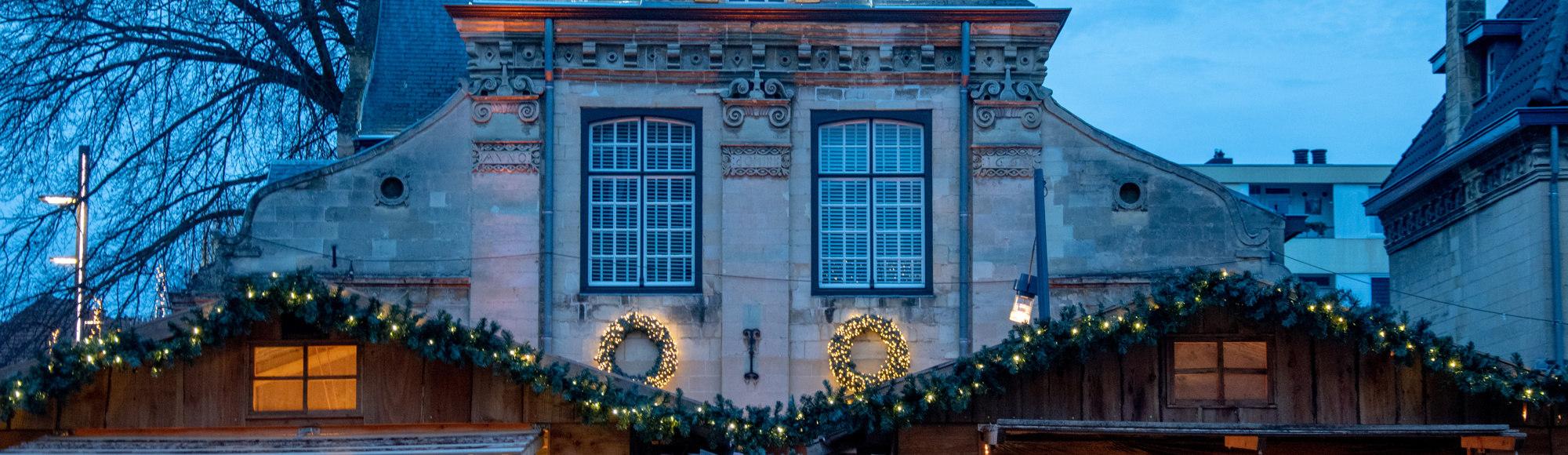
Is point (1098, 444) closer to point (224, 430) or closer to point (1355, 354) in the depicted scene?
point (1355, 354)

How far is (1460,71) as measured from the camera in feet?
75.3

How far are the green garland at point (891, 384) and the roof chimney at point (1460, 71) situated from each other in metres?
11.4

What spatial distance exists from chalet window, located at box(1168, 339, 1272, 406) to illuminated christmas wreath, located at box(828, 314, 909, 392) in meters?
6.69

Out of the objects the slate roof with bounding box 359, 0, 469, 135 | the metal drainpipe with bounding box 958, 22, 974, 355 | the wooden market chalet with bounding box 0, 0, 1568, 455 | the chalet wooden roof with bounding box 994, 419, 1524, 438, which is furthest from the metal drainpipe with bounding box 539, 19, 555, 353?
the chalet wooden roof with bounding box 994, 419, 1524, 438

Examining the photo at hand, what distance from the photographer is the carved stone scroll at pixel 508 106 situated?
1930cm

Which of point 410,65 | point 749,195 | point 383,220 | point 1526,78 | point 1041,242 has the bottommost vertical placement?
point 1041,242

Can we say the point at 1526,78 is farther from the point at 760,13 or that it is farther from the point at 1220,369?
the point at 1220,369

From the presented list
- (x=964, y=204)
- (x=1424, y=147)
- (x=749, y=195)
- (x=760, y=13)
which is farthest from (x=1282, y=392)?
(x=1424, y=147)

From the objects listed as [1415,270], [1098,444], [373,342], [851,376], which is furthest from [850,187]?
[1415,270]

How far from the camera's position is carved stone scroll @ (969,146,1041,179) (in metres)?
19.5

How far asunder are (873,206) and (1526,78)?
28.8ft

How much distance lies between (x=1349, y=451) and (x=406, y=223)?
11.5 m

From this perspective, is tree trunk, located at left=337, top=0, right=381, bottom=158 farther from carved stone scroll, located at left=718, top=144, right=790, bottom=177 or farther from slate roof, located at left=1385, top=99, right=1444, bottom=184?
slate roof, located at left=1385, top=99, right=1444, bottom=184

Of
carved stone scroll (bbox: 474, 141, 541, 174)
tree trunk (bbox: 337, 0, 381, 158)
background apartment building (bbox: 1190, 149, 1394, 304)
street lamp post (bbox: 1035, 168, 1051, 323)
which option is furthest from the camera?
background apartment building (bbox: 1190, 149, 1394, 304)
